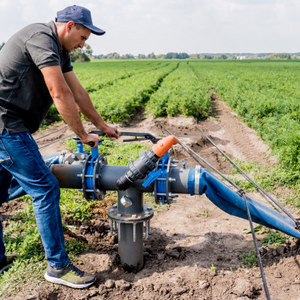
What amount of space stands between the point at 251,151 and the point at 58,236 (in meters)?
5.00

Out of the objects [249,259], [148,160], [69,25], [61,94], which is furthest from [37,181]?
[249,259]

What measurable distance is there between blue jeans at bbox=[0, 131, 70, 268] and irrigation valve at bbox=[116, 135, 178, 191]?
557 millimetres

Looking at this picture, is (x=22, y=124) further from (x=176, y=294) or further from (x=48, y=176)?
(x=176, y=294)

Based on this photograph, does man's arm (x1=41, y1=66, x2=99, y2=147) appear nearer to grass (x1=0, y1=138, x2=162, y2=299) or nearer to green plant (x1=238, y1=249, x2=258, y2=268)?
grass (x1=0, y1=138, x2=162, y2=299)

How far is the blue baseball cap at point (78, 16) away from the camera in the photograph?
234 centimetres

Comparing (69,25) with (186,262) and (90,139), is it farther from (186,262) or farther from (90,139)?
(186,262)

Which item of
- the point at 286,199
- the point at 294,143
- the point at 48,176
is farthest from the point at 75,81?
the point at 294,143

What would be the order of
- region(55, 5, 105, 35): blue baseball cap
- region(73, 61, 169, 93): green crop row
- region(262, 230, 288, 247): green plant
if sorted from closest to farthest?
region(55, 5, 105, 35): blue baseball cap, region(262, 230, 288, 247): green plant, region(73, 61, 169, 93): green crop row

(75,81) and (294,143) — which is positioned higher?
(75,81)

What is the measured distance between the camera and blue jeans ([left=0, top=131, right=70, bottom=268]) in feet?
7.79

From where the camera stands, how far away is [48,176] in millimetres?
2447

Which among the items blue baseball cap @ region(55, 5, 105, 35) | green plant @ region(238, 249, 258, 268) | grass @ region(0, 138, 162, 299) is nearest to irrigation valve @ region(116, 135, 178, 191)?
blue baseball cap @ region(55, 5, 105, 35)

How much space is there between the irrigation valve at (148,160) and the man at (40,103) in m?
0.41

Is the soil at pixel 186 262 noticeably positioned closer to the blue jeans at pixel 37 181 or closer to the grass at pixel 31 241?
the grass at pixel 31 241
